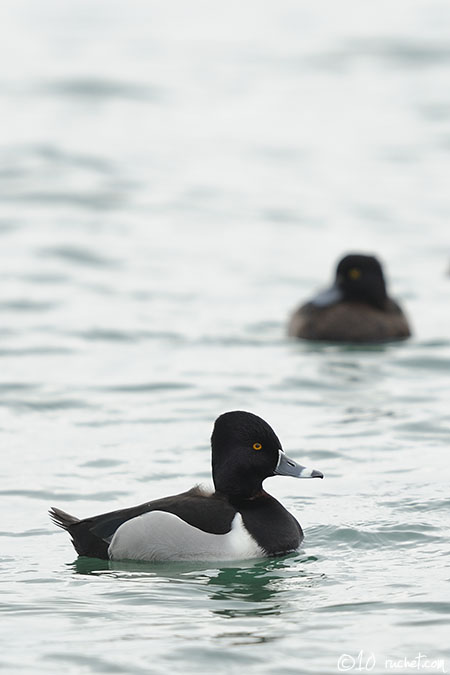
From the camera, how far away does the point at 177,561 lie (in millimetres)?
9156

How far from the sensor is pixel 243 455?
9531mm

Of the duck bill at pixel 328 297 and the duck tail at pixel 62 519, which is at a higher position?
the duck bill at pixel 328 297

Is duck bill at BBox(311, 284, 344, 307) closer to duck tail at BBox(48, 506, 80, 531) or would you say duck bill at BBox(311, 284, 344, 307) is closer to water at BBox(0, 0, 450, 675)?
water at BBox(0, 0, 450, 675)

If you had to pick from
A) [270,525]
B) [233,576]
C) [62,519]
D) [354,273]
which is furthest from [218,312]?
[233,576]

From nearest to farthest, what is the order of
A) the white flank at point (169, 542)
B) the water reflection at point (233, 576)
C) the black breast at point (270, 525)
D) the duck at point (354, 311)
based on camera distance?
the water reflection at point (233, 576) < the white flank at point (169, 542) < the black breast at point (270, 525) < the duck at point (354, 311)

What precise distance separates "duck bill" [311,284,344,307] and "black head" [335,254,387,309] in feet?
0.24

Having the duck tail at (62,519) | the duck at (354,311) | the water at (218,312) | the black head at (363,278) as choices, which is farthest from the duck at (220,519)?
the black head at (363,278)

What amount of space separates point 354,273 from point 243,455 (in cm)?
792

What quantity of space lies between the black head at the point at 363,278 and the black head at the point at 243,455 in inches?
304

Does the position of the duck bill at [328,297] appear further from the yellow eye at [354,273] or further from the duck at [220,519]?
the duck at [220,519]

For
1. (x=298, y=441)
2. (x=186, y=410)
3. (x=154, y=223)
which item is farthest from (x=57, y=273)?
(x=298, y=441)

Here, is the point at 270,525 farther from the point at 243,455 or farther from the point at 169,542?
the point at 169,542

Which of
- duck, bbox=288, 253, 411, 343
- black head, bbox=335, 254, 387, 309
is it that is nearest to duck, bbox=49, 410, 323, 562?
duck, bbox=288, 253, 411, 343

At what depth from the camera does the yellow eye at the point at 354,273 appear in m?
17.2
